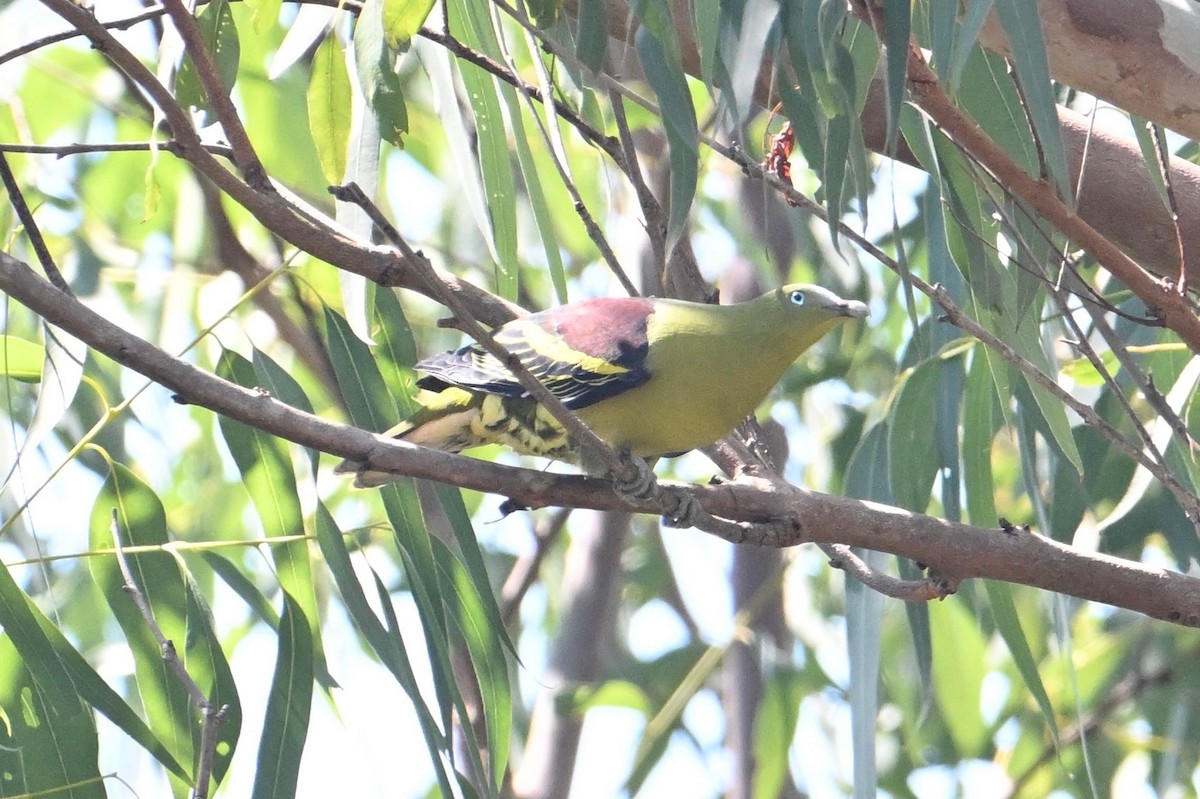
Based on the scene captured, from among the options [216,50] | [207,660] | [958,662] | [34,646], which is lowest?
[958,662]

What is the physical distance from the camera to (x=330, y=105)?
2.53m

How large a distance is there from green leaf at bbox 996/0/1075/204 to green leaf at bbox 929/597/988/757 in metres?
2.83

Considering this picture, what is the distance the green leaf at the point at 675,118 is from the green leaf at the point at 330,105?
2.84ft

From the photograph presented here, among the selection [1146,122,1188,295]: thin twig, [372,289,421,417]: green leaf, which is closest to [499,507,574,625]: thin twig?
[372,289,421,417]: green leaf

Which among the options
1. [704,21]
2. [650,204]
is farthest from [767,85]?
[704,21]

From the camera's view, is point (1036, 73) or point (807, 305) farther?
point (807, 305)

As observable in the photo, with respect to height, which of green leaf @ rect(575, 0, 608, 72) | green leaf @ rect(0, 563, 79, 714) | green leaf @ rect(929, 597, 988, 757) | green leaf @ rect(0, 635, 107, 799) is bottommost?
green leaf @ rect(929, 597, 988, 757)

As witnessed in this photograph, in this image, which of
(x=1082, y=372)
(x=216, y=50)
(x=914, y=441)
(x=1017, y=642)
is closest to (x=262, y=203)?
(x=216, y=50)

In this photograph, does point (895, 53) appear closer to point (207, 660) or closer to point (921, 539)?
point (921, 539)

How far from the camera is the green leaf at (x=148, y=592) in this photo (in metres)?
2.53

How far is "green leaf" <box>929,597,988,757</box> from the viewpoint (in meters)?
4.30

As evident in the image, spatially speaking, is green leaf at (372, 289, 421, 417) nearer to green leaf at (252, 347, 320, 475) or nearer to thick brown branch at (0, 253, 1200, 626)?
green leaf at (252, 347, 320, 475)

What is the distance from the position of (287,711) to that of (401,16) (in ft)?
4.18

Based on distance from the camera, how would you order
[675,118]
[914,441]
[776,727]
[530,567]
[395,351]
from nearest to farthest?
[675,118] → [395,351] → [914,441] → [776,727] → [530,567]
